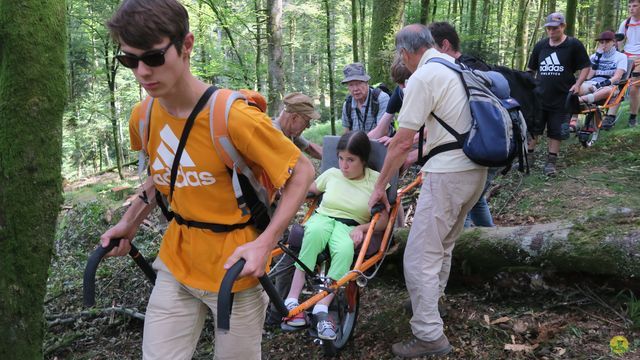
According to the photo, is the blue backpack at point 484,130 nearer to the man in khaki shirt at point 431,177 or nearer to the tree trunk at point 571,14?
the man in khaki shirt at point 431,177

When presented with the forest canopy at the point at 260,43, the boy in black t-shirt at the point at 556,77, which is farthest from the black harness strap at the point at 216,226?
the boy in black t-shirt at the point at 556,77

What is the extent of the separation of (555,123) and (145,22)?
24.3 ft

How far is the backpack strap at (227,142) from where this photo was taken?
1980 millimetres

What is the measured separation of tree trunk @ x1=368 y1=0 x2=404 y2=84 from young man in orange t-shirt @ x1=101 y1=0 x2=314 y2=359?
712 cm

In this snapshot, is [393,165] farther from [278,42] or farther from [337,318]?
[278,42]

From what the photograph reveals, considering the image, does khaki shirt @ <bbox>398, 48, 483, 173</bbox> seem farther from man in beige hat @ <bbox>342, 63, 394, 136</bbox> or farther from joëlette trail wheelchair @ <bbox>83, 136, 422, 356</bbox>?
man in beige hat @ <bbox>342, 63, 394, 136</bbox>

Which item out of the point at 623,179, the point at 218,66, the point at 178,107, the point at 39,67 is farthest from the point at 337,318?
the point at 218,66

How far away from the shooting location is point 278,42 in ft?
33.7

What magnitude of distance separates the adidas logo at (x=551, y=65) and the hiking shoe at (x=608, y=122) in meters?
2.82

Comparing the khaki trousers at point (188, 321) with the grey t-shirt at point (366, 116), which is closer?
the khaki trousers at point (188, 321)

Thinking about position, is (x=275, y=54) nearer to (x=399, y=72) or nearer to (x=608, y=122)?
(x=399, y=72)

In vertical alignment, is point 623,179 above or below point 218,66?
below

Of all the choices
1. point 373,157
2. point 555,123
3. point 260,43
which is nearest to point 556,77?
point 555,123

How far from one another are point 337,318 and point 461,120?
193cm
